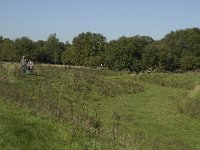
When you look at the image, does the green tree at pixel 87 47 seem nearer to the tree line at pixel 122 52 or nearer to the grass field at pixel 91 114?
the tree line at pixel 122 52

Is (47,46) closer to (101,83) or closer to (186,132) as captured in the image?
(101,83)

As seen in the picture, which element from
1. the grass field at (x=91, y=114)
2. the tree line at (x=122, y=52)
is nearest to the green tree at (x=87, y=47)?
the tree line at (x=122, y=52)

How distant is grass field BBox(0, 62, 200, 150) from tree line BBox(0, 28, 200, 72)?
48.1 meters

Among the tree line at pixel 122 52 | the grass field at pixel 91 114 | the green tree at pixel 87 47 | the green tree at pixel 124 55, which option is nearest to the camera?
→ the grass field at pixel 91 114

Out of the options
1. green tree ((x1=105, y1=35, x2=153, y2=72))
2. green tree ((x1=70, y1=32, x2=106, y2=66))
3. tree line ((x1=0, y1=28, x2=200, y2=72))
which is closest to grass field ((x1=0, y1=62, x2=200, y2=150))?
green tree ((x1=105, y1=35, x2=153, y2=72))

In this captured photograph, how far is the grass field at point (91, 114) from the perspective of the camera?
18.5 meters

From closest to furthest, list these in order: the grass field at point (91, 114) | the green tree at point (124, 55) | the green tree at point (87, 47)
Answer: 1. the grass field at point (91, 114)
2. the green tree at point (124, 55)
3. the green tree at point (87, 47)

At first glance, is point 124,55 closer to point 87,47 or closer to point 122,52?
point 122,52

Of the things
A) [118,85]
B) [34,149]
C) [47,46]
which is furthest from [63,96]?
[47,46]

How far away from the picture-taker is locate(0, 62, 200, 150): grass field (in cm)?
1847

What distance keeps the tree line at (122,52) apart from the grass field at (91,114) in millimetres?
48123

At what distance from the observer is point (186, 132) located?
91.5ft

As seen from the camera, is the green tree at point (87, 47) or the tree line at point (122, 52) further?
the green tree at point (87, 47)

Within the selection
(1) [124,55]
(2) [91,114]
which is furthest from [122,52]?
(2) [91,114]
